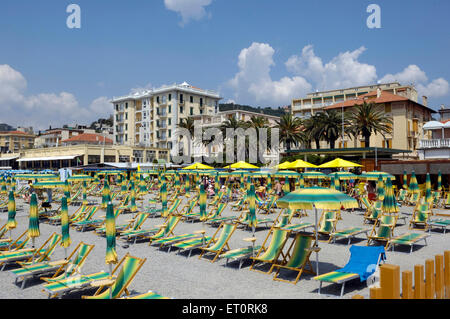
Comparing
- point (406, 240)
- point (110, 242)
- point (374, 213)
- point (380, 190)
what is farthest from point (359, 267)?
point (380, 190)

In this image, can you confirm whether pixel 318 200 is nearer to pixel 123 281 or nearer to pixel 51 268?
pixel 123 281

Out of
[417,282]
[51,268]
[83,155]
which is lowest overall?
[51,268]

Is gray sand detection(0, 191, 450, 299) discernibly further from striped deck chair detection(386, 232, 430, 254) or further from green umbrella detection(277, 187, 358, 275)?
green umbrella detection(277, 187, 358, 275)

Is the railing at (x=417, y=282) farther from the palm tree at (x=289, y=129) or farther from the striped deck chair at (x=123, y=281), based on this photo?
the palm tree at (x=289, y=129)

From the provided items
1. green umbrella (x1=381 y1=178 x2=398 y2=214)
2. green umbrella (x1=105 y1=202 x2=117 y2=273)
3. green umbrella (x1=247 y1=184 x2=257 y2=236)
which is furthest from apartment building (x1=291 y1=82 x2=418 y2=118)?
green umbrella (x1=105 y1=202 x2=117 y2=273)

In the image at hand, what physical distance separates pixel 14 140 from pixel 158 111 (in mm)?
62278

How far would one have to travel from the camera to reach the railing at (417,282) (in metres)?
3.49

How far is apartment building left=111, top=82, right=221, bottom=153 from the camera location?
6650 cm

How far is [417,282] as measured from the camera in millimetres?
4059

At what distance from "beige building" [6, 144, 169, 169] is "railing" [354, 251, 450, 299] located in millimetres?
A: 48172

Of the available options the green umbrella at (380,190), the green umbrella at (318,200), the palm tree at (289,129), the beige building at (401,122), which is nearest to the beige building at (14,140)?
the palm tree at (289,129)

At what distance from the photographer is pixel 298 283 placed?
265 inches
